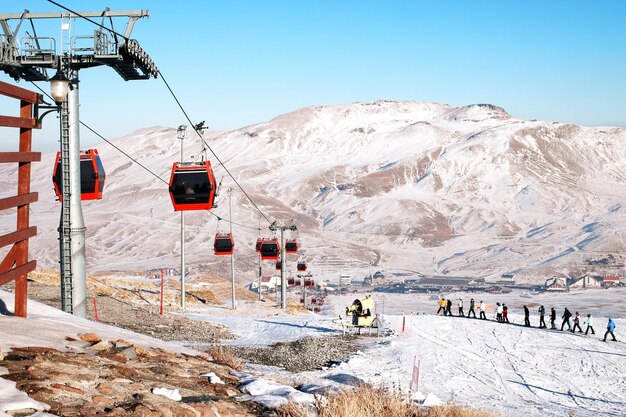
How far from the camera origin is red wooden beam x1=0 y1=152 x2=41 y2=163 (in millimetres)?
8375

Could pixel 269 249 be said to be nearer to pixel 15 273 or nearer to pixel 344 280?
pixel 15 273

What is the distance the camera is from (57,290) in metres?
27.4

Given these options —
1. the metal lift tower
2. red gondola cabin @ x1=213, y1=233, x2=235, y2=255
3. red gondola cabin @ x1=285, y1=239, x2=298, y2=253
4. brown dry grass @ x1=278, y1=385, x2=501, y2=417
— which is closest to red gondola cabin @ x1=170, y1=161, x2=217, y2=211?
the metal lift tower

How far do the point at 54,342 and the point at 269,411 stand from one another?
122 inches

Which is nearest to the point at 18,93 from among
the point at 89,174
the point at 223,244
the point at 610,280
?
the point at 89,174

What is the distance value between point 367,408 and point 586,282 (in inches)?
5779

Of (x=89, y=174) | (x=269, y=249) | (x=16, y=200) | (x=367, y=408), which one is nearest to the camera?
(x=367, y=408)

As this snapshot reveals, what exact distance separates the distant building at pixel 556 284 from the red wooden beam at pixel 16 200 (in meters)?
141

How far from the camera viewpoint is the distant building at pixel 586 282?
5595 inches

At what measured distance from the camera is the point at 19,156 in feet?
29.8

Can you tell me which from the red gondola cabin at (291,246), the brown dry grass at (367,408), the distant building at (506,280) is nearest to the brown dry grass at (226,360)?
the brown dry grass at (367,408)

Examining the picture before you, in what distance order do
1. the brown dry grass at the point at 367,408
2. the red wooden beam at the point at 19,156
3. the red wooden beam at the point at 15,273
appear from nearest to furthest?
the brown dry grass at the point at 367,408, the red wooden beam at the point at 19,156, the red wooden beam at the point at 15,273

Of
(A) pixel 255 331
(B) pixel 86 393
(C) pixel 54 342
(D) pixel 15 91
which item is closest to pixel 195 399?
(B) pixel 86 393

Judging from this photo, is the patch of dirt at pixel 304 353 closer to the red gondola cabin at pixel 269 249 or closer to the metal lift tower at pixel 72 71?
the metal lift tower at pixel 72 71
